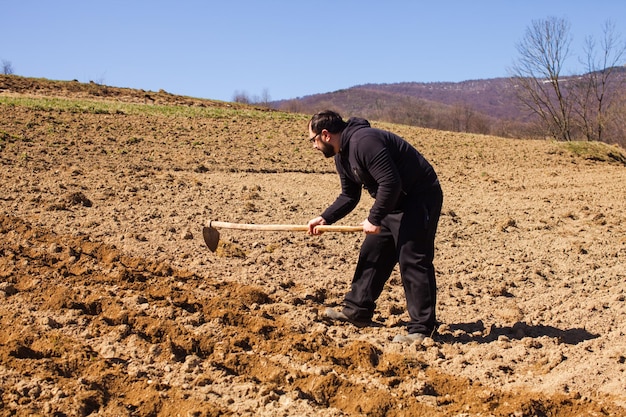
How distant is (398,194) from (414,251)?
46 centimetres

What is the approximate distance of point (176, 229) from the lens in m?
8.01

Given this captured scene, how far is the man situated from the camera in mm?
4555

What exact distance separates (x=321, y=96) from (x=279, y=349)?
15122 cm

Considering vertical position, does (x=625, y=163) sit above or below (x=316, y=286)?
above

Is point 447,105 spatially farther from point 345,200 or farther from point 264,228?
point 345,200

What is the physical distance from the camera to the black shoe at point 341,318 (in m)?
5.33

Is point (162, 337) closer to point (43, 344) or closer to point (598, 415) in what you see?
point (43, 344)

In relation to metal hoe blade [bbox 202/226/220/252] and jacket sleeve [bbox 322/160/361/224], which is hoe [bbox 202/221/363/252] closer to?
metal hoe blade [bbox 202/226/220/252]

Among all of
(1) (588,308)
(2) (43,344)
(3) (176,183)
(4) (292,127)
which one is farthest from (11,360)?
(4) (292,127)

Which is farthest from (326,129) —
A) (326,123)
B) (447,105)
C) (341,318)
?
(447,105)

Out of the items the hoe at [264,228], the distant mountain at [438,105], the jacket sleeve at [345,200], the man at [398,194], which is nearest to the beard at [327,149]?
the man at [398,194]

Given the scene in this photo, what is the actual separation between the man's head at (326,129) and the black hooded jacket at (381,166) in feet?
0.19

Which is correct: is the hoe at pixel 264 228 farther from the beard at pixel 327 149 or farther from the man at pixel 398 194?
the beard at pixel 327 149

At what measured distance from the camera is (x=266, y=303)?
5.78m
